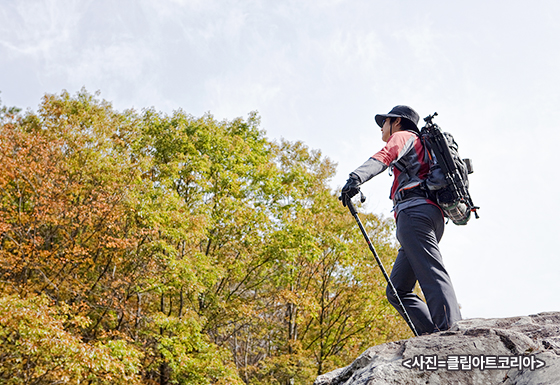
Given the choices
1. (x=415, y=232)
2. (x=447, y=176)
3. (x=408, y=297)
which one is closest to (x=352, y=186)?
(x=415, y=232)

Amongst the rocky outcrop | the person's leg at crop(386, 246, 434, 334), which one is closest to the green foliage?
the person's leg at crop(386, 246, 434, 334)

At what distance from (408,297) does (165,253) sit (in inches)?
412

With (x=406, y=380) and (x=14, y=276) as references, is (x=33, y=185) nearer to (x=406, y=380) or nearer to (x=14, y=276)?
(x=14, y=276)

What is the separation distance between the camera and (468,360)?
91.9 inches

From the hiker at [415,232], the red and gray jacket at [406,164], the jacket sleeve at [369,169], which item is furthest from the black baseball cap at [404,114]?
the jacket sleeve at [369,169]

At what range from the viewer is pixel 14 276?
40.2 feet

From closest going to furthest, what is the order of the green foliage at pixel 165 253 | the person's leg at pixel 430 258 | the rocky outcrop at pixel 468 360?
1. the rocky outcrop at pixel 468 360
2. the person's leg at pixel 430 258
3. the green foliage at pixel 165 253

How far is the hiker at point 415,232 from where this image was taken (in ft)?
10.1

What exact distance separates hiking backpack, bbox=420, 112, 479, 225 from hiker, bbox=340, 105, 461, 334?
0.06 meters

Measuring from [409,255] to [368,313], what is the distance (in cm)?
1358

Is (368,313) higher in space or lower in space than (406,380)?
higher

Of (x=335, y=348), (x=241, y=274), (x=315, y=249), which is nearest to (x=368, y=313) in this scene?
(x=335, y=348)

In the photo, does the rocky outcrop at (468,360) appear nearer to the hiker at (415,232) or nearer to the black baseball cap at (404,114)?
the hiker at (415,232)

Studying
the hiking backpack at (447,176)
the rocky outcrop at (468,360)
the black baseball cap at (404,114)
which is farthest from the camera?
the black baseball cap at (404,114)
